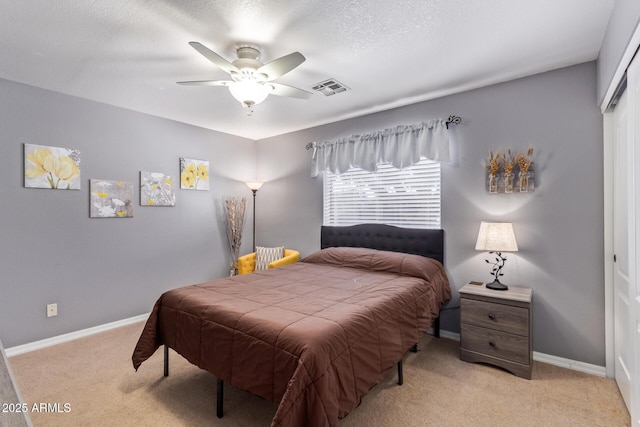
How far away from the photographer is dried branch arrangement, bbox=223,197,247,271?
4.79 meters

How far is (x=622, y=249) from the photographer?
7.26 ft

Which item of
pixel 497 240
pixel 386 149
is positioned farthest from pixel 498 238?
pixel 386 149

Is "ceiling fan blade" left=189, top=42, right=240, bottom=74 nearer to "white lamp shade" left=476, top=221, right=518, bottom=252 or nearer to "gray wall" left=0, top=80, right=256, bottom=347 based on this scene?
"gray wall" left=0, top=80, right=256, bottom=347

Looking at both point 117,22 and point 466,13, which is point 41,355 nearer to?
point 117,22

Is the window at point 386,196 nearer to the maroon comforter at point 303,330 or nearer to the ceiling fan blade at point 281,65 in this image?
the maroon comforter at point 303,330

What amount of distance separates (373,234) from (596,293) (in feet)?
6.82

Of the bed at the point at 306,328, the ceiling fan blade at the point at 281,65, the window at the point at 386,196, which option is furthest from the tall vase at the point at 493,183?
the ceiling fan blade at the point at 281,65

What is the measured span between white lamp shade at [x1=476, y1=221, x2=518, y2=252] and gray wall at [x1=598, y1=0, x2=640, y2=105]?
120cm

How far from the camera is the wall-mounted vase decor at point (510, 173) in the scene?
282 cm

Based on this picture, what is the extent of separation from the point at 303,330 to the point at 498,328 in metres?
1.84

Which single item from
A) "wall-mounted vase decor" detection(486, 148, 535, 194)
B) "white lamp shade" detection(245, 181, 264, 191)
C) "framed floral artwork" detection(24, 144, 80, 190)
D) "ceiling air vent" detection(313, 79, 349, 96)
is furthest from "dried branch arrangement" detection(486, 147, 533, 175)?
"framed floral artwork" detection(24, 144, 80, 190)

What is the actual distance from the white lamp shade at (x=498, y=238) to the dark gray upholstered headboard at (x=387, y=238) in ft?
1.92

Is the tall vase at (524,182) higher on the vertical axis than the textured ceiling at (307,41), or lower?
lower

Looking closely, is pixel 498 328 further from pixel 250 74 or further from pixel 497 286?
pixel 250 74
